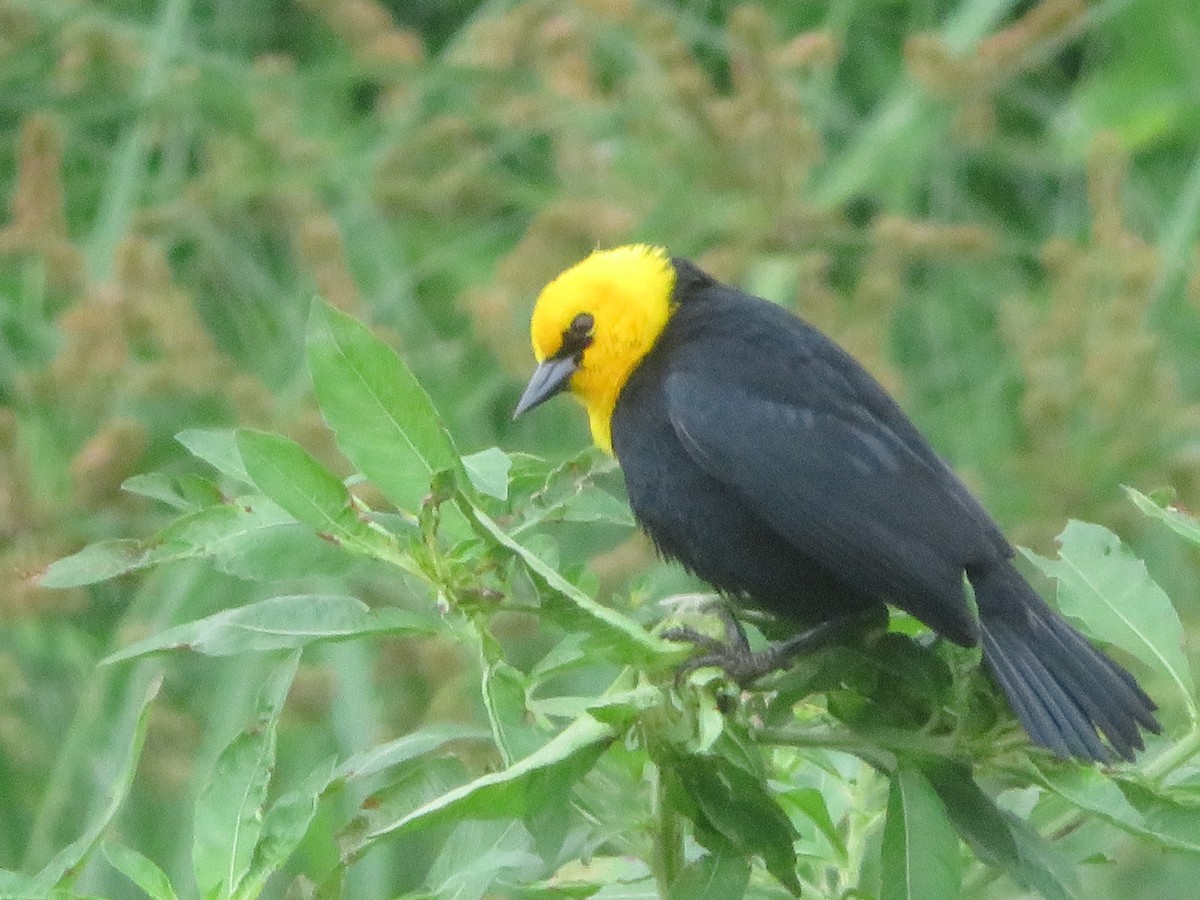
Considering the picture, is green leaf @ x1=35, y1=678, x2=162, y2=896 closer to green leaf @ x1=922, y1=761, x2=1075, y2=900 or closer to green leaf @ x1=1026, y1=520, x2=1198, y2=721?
green leaf @ x1=922, y1=761, x2=1075, y2=900

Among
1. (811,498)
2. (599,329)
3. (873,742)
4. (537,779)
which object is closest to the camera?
(537,779)

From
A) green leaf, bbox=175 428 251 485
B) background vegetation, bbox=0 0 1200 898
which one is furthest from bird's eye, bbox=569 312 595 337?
green leaf, bbox=175 428 251 485

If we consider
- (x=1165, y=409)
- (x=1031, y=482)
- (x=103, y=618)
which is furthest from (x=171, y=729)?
(x=1165, y=409)

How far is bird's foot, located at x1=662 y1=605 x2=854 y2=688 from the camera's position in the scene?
1.05 meters

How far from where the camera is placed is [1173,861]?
2570mm

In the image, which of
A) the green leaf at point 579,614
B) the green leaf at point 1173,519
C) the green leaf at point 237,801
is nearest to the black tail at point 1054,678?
the green leaf at point 1173,519

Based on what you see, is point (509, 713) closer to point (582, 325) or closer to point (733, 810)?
point (733, 810)

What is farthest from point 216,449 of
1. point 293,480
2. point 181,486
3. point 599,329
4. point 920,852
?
point 599,329

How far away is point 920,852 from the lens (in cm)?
99

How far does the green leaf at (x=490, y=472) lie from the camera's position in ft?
3.46

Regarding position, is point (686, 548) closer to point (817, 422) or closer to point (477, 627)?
point (817, 422)

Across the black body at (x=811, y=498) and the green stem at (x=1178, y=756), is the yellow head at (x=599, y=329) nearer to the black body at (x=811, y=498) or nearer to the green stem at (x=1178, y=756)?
the black body at (x=811, y=498)

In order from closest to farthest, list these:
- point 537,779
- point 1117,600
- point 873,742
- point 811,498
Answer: point 537,779, point 873,742, point 1117,600, point 811,498

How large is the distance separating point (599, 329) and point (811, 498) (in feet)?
1.50
